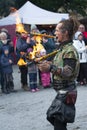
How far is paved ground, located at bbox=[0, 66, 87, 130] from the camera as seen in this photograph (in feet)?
21.0

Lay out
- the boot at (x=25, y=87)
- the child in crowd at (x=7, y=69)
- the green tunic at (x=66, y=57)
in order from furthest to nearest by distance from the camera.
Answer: the boot at (x=25, y=87) < the child in crowd at (x=7, y=69) < the green tunic at (x=66, y=57)

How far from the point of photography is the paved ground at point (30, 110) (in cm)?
639

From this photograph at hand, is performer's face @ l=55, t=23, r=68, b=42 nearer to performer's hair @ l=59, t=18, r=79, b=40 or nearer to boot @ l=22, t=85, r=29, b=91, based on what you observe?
performer's hair @ l=59, t=18, r=79, b=40

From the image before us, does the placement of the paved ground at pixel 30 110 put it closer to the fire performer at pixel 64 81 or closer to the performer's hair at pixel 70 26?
the fire performer at pixel 64 81

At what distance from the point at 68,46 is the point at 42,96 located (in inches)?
195

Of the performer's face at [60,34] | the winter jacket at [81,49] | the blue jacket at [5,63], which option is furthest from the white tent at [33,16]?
the performer's face at [60,34]

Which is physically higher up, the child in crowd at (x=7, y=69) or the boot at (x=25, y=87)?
the child in crowd at (x=7, y=69)

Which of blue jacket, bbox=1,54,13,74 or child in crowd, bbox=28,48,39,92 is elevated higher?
blue jacket, bbox=1,54,13,74

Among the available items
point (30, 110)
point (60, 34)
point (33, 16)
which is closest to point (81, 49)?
point (30, 110)

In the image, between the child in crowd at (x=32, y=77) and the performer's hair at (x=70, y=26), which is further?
the child in crowd at (x=32, y=77)

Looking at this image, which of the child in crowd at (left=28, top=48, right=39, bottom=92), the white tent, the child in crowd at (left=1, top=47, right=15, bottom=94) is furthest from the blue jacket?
the white tent

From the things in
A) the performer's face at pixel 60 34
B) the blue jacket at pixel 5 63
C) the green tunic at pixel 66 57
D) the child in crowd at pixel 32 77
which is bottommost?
the child in crowd at pixel 32 77

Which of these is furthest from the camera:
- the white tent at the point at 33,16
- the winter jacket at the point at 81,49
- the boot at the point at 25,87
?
the white tent at the point at 33,16

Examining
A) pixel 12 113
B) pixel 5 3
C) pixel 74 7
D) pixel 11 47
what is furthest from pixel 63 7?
pixel 12 113
